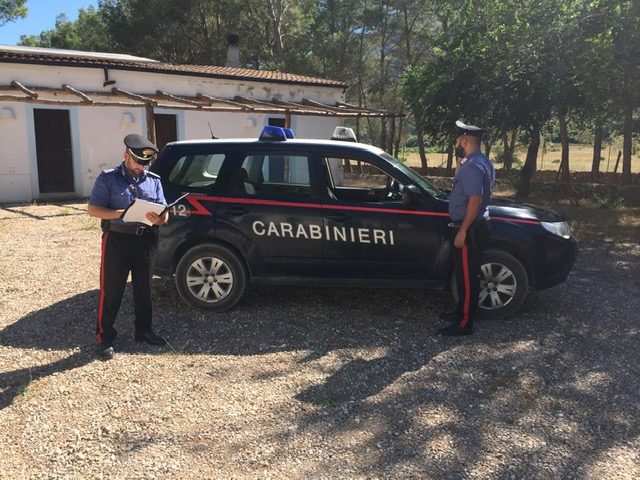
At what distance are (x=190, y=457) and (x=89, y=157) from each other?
12768 millimetres

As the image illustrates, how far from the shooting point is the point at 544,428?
3.23m

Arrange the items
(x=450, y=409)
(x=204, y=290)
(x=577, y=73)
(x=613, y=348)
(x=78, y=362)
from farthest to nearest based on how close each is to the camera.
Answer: (x=577, y=73)
(x=204, y=290)
(x=613, y=348)
(x=78, y=362)
(x=450, y=409)

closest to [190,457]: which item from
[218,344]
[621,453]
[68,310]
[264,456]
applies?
[264,456]

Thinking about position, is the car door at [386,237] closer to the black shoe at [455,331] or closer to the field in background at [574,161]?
the black shoe at [455,331]

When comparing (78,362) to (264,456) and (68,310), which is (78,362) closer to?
(68,310)

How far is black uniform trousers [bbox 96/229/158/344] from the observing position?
403 centimetres

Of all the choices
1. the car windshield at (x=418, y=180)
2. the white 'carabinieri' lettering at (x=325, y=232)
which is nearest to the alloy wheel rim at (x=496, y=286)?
the car windshield at (x=418, y=180)

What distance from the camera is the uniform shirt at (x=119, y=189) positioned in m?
3.88

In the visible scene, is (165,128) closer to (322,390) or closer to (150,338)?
(150,338)

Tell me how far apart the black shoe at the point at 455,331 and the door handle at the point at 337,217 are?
128cm

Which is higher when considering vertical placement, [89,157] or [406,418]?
[89,157]

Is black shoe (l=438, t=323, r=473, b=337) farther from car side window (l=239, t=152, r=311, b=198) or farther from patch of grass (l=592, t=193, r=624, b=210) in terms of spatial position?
patch of grass (l=592, t=193, r=624, b=210)

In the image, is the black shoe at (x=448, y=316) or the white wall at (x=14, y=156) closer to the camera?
the black shoe at (x=448, y=316)

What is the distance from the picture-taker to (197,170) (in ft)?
16.8
